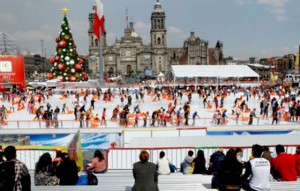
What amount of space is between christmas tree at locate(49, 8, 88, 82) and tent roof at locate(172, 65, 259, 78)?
13.3 m

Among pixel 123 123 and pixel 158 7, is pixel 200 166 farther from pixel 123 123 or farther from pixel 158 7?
pixel 158 7

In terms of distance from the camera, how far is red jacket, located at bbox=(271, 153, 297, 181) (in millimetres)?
5348

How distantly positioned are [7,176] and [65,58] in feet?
132

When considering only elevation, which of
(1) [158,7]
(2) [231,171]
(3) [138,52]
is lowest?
(2) [231,171]

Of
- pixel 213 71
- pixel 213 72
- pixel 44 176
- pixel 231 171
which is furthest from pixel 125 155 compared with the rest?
pixel 213 71

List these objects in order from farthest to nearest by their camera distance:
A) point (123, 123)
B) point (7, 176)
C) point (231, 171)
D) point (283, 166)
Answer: point (123, 123)
point (283, 166)
point (231, 171)
point (7, 176)

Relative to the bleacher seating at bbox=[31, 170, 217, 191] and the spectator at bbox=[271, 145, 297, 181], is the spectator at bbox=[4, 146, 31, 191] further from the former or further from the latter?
the spectator at bbox=[271, 145, 297, 181]

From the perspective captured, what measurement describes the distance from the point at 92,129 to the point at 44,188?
11912 millimetres

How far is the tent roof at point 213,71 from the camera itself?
41031 millimetres

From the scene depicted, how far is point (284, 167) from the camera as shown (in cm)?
546

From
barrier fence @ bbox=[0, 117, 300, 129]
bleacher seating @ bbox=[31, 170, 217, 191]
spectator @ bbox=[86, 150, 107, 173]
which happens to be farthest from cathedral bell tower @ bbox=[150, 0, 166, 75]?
bleacher seating @ bbox=[31, 170, 217, 191]

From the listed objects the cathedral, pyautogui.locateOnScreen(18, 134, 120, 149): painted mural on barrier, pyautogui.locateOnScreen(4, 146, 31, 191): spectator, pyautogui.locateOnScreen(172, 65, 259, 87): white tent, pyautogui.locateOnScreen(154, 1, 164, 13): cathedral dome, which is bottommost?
pyautogui.locateOnScreen(18, 134, 120, 149): painted mural on barrier

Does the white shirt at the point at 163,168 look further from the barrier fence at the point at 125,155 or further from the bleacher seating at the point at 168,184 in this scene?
the barrier fence at the point at 125,155

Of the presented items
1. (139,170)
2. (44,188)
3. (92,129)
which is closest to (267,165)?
(139,170)
